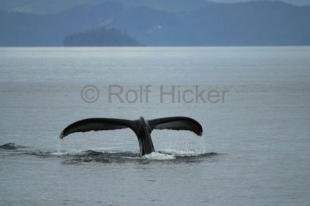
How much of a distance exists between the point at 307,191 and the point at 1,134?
13.5 metres

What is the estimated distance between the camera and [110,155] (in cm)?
2348

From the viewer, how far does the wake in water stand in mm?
22391

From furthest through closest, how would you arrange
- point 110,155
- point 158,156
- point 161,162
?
1. point 110,155
2. point 158,156
3. point 161,162

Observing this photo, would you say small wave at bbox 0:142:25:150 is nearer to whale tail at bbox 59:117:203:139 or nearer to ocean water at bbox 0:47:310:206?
ocean water at bbox 0:47:310:206

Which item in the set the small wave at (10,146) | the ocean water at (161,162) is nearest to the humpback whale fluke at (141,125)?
the ocean water at (161,162)

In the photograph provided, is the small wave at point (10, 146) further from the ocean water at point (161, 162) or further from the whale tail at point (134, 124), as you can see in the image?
the whale tail at point (134, 124)

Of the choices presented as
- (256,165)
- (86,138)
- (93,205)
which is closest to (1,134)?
(86,138)

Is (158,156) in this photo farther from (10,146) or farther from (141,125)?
(10,146)

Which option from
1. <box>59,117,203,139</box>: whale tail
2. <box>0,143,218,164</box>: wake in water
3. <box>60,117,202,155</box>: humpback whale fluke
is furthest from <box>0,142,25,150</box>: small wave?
<box>59,117,203,139</box>: whale tail

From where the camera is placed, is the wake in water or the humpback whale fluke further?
the wake in water

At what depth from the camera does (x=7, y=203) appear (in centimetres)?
1773

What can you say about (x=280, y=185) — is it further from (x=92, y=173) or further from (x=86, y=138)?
(x=86, y=138)

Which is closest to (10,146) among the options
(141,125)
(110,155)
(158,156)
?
(110,155)

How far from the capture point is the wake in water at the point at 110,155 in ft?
73.5
